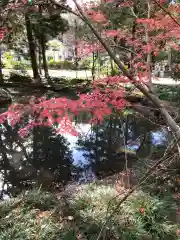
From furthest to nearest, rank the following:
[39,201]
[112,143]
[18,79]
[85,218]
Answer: [18,79], [112,143], [39,201], [85,218]

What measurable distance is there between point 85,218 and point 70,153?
4.13 meters

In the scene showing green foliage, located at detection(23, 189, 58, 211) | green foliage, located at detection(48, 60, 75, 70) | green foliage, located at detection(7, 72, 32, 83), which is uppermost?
green foliage, located at detection(48, 60, 75, 70)

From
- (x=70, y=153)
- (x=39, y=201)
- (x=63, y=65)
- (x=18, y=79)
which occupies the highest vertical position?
(x=63, y=65)

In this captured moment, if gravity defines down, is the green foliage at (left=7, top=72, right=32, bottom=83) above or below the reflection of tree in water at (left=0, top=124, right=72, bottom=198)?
above

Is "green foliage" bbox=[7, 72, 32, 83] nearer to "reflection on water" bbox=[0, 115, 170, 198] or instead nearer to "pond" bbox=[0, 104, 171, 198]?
"pond" bbox=[0, 104, 171, 198]

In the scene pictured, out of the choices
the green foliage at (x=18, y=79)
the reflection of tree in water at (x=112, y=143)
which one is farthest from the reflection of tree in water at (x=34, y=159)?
the green foliage at (x=18, y=79)

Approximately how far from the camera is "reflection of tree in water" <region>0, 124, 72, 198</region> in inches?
240

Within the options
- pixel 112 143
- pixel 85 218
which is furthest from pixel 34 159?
pixel 85 218

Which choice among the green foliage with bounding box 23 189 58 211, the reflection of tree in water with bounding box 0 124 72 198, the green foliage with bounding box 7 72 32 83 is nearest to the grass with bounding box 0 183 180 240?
the green foliage with bounding box 23 189 58 211

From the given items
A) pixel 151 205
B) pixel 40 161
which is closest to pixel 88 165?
pixel 40 161

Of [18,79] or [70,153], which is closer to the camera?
[70,153]

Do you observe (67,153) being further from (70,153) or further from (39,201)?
(39,201)

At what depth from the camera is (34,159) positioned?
7.32 m

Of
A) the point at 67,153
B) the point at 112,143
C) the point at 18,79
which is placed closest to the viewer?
the point at 67,153
